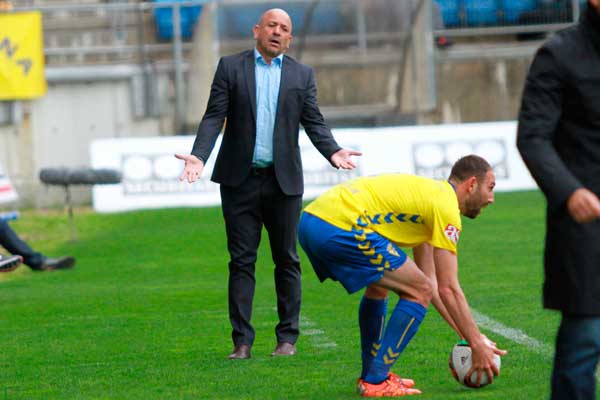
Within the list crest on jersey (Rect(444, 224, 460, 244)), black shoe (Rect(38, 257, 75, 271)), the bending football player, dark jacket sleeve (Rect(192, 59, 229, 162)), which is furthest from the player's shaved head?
black shoe (Rect(38, 257, 75, 271))

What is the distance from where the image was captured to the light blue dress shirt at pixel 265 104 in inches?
326

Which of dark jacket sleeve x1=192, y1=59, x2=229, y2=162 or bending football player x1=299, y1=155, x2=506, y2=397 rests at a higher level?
dark jacket sleeve x1=192, y1=59, x2=229, y2=162

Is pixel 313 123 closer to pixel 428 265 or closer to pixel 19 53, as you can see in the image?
pixel 428 265

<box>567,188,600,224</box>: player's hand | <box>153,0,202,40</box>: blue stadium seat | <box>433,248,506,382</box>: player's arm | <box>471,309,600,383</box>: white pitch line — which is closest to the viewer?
<box>567,188,600,224</box>: player's hand

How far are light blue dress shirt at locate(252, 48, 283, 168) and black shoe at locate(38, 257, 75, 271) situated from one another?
6.02 metres

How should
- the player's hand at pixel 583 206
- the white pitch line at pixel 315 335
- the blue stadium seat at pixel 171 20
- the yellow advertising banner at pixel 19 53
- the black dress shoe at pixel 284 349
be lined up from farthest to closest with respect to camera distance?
the blue stadium seat at pixel 171 20
the yellow advertising banner at pixel 19 53
the white pitch line at pixel 315 335
the black dress shoe at pixel 284 349
the player's hand at pixel 583 206

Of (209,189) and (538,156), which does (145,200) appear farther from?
(538,156)

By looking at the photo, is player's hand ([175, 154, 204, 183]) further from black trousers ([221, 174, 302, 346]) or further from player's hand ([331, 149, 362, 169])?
player's hand ([331, 149, 362, 169])

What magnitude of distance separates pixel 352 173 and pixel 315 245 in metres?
14.2

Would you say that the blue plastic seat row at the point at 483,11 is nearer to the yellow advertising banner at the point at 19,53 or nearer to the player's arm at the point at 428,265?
the yellow advertising banner at the point at 19,53

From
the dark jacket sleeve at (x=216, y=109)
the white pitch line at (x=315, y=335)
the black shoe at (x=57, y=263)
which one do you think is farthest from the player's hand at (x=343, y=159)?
the black shoe at (x=57, y=263)

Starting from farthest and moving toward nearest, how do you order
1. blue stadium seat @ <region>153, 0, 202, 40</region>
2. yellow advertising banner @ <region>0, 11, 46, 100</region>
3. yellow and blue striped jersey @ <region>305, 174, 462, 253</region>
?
blue stadium seat @ <region>153, 0, 202, 40</region>
yellow advertising banner @ <region>0, 11, 46, 100</region>
yellow and blue striped jersey @ <region>305, 174, 462, 253</region>

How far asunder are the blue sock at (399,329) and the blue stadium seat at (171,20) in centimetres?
1829

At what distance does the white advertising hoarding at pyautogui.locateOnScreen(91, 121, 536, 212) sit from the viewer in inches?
817
